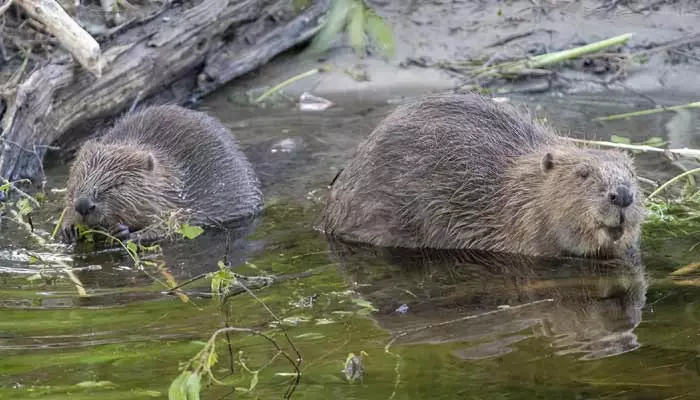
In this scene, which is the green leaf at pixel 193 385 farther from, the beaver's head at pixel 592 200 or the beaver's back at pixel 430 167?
the beaver's back at pixel 430 167

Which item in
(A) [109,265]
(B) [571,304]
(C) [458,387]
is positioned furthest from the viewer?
(A) [109,265]

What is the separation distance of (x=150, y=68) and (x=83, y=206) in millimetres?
1900

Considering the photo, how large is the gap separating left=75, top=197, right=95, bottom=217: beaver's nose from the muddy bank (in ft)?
8.77

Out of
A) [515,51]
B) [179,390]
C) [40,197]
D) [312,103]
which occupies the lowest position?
[312,103]

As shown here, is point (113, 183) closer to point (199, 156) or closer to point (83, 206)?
point (83, 206)

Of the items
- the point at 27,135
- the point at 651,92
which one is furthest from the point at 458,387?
the point at 651,92

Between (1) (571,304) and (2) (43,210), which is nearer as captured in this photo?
(1) (571,304)

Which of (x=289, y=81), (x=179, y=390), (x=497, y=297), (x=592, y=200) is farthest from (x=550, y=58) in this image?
(x=179, y=390)

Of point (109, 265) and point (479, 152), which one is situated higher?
point (479, 152)

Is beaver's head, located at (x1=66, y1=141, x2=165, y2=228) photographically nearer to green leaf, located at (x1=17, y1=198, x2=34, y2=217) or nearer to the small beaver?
the small beaver

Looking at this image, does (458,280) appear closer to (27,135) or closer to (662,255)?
(662,255)

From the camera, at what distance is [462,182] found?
545cm

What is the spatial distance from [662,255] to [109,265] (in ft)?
7.45

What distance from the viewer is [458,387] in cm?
348
